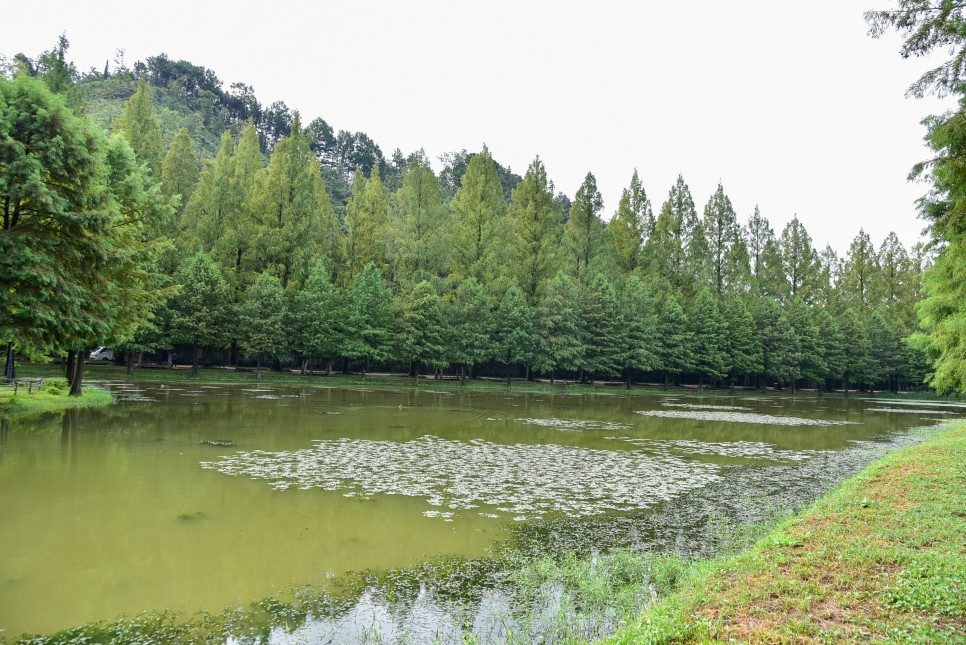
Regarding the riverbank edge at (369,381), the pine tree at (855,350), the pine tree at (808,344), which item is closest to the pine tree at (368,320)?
the riverbank edge at (369,381)

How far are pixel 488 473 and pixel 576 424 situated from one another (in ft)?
39.2

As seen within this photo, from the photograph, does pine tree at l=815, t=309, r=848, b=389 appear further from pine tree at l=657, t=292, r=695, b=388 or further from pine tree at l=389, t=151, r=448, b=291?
pine tree at l=389, t=151, r=448, b=291

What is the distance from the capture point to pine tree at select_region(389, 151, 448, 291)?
4856 cm

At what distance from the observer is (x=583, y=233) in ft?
190

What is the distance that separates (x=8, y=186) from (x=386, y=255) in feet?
112

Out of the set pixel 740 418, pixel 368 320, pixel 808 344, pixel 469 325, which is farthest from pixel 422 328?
pixel 808 344

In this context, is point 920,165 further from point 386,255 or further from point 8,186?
point 386,255

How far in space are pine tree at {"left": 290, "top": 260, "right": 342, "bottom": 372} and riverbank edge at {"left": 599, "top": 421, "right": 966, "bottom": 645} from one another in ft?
129

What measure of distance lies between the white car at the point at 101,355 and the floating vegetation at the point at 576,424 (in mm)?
37477

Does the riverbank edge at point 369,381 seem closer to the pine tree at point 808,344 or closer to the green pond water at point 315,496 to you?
the pine tree at point 808,344

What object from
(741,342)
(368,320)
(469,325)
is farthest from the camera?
(741,342)

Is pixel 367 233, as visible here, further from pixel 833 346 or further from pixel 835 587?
pixel 833 346

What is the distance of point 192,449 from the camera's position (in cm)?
1398

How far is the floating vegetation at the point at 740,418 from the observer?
28.2m
